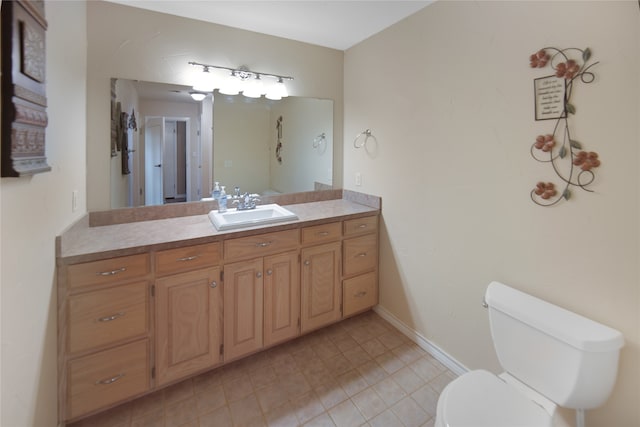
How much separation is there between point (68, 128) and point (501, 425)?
7.73ft

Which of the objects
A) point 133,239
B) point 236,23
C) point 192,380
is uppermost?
point 236,23

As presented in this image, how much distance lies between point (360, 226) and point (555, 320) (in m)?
1.39

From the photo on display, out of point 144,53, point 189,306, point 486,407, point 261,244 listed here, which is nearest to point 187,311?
point 189,306

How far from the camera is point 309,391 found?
1.81 meters

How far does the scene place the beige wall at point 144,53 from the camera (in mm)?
1889

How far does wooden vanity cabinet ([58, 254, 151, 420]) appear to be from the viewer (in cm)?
145

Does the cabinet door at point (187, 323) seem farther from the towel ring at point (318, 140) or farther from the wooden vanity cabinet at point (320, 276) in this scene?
the towel ring at point (318, 140)

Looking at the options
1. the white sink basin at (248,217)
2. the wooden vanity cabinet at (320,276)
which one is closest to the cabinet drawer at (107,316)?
the white sink basin at (248,217)

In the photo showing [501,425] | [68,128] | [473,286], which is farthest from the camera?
[473,286]

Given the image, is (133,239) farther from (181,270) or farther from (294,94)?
(294,94)

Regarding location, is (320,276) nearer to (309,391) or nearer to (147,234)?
(309,391)

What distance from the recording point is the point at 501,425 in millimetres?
1109

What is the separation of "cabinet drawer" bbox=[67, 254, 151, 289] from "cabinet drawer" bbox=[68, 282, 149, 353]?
0.05m

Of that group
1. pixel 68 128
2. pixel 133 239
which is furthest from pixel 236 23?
pixel 133 239
